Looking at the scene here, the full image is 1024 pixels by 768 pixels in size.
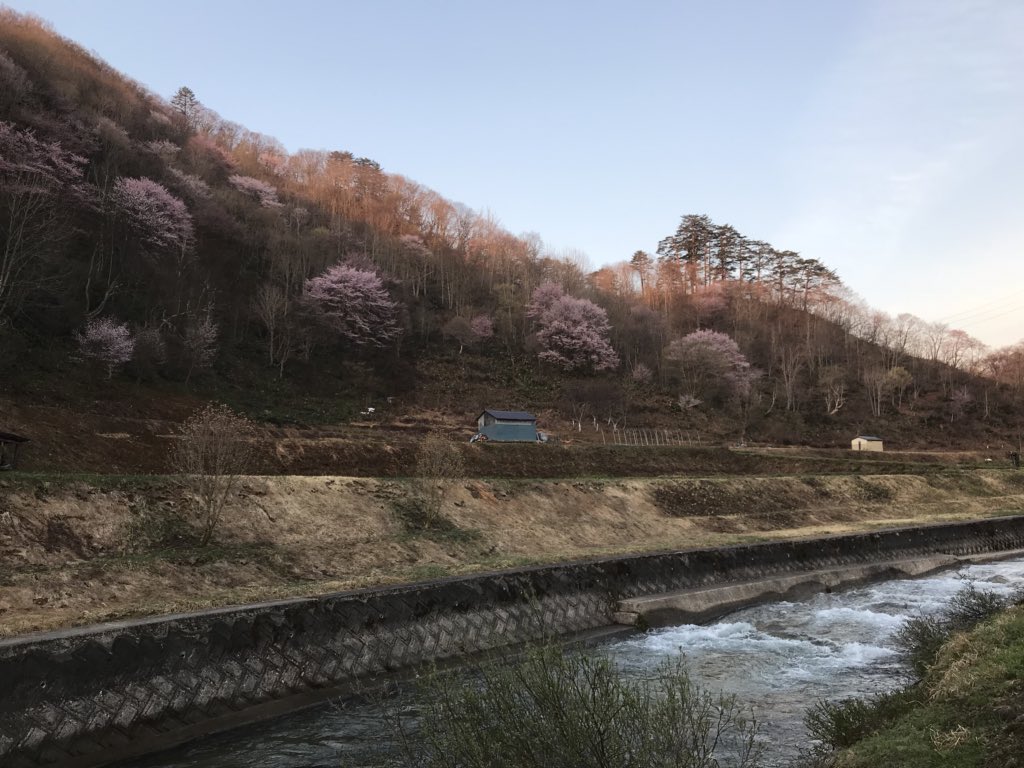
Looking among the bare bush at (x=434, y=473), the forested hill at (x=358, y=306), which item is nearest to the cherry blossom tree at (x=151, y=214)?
the forested hill at (x=358, y=306)

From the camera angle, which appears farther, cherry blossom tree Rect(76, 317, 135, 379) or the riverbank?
cherry blossom tree Rect(76, 317, 135, 379)

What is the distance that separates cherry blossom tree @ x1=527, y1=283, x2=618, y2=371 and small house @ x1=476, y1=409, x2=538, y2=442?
22127 mm

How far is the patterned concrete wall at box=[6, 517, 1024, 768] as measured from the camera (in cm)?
764

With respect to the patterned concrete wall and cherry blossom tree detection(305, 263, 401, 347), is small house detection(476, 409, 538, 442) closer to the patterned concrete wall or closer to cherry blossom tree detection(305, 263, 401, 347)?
cherry blossom tree detection(305, 263, 401, 347)

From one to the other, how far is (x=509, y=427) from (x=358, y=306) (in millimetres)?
20434

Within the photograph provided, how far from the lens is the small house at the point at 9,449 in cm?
1666

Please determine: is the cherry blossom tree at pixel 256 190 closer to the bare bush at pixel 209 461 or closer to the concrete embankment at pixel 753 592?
the bare bush at pixel 209 461

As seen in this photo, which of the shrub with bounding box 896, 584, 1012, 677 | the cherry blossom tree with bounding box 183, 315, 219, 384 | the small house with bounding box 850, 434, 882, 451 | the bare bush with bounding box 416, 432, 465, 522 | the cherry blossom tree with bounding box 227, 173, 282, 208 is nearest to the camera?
the shrub with bounding box 896, 584, 1012, 677

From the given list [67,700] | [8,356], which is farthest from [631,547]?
[8,356]

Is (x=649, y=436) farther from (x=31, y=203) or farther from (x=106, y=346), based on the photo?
(x=31, y=203)

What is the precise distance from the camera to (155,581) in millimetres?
12578

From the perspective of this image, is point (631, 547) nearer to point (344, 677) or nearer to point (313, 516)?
point (313, 516)

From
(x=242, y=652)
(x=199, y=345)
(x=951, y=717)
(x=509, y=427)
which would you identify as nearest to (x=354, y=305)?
(x=199, y=345)

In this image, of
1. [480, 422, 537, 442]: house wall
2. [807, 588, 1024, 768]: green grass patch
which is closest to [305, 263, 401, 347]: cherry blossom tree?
[480, 422, 537, 442]: house wall
